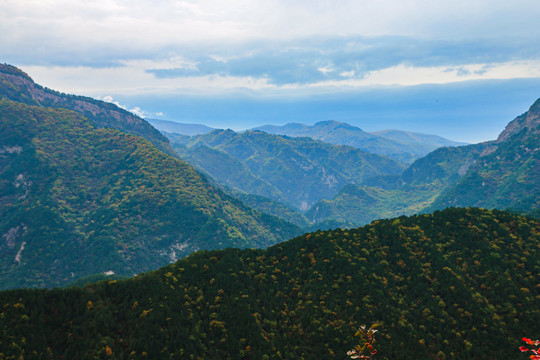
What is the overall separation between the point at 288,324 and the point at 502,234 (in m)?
92.9

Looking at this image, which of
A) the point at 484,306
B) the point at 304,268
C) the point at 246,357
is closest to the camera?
the point at 246,357

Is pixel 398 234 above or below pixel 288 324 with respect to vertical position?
above

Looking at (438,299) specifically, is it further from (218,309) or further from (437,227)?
(218,309)

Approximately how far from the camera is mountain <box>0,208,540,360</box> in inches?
3364

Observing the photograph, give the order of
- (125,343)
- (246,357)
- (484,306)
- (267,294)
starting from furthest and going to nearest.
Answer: (267,294)
(484,306)
(246,357)
(125,343)

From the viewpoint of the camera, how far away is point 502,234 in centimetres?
A: 13225

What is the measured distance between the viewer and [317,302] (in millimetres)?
113438

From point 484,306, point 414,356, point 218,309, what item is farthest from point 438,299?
point 218,309

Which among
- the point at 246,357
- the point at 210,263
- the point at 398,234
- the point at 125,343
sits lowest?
the point at 246,357

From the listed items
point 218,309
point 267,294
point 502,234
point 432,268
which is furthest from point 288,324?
point 502,234

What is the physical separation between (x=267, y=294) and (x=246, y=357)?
89.6 feet

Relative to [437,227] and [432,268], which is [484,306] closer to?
[432,268]

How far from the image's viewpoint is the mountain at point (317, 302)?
85.4 meters

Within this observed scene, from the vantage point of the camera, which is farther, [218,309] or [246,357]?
[218,309]
